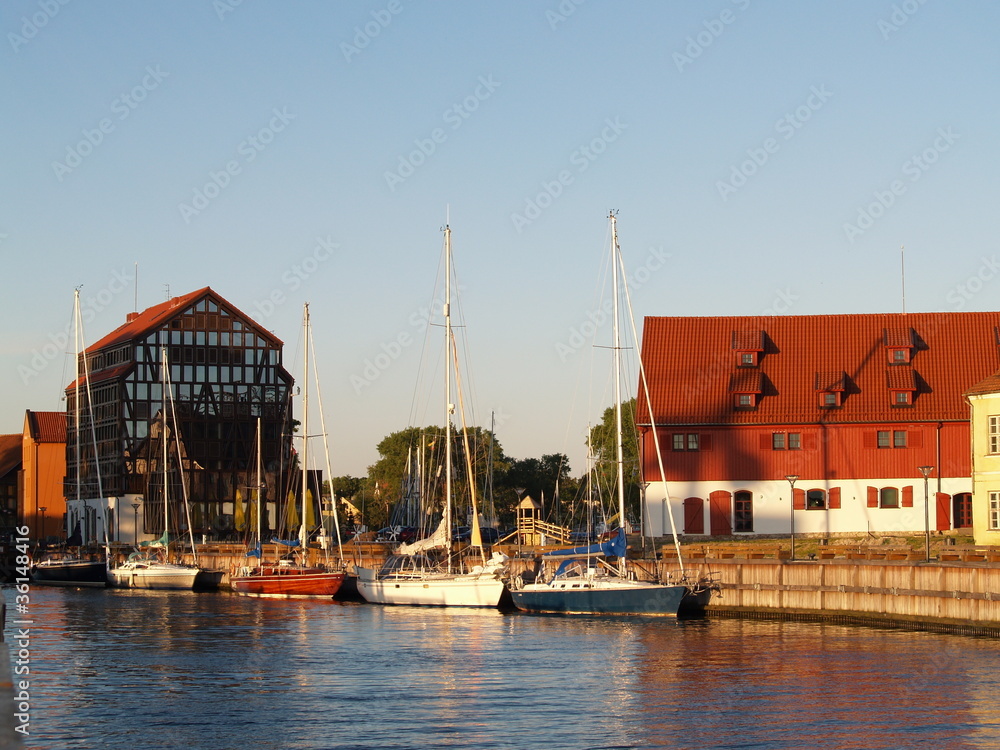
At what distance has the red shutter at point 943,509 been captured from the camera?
74500 millimetres

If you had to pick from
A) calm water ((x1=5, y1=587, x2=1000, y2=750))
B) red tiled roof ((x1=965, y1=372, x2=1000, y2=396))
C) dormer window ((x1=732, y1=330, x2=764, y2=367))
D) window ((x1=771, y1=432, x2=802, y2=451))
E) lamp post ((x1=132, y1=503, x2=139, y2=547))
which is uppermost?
dormer window ((x1=732, y1=330, x2=764, y2=367))

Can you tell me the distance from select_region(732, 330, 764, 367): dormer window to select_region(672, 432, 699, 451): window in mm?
5396

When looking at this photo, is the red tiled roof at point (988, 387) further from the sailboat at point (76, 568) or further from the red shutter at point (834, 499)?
the sailboat at point (76, 568)

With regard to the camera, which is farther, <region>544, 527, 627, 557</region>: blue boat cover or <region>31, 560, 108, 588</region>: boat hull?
<region>31, 560, 108, 588</region>: boat hull

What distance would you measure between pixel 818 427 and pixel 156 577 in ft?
130

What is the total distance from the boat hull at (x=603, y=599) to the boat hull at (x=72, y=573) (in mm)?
37795

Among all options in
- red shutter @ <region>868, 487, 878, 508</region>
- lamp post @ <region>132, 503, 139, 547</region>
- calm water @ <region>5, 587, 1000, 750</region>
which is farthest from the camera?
lamp post @ <region>132, 503, 139, 547</region>

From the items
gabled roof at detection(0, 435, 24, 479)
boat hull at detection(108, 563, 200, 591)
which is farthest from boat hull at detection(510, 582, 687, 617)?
gabled roof at detection(0, 435, 24, 479)

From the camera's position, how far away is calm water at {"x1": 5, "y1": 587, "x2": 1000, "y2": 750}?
28531mm

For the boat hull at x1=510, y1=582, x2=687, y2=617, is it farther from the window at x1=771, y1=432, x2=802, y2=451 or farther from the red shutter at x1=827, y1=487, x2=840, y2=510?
the red shutter at x1=827, y1=487, x2=840, y2=510

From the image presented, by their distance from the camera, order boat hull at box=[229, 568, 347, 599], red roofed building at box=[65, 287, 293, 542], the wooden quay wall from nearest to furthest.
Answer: the wooden quay wall, boat hull at box=[229, 568, 347, 599], red roofed building at box=[65, 287, 293, 542]

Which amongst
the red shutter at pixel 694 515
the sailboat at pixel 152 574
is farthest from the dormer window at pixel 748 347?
the sailboat at pixel 152 574

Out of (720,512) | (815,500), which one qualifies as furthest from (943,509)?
(720,512)

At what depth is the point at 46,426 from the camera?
14900cm
